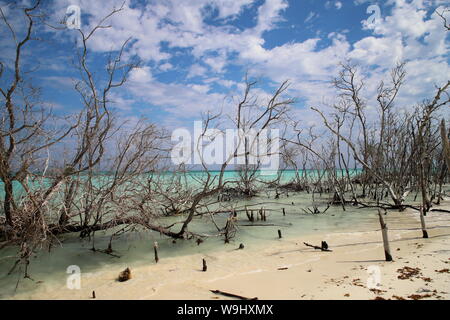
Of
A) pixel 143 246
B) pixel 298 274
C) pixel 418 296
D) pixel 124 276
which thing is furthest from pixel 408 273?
pixel 143 246

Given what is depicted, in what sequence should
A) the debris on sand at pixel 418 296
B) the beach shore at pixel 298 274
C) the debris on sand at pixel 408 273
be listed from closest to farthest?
the debris on sand at pixel 418 296
the beach shore at pixel 298 274
the debris on sand at pixel 408 273

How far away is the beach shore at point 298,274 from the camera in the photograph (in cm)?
414

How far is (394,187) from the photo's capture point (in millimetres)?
12711

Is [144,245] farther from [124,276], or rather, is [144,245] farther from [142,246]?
[124,276]

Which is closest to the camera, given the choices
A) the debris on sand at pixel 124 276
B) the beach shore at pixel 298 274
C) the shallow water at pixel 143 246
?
the beach shore at pixel 298 274

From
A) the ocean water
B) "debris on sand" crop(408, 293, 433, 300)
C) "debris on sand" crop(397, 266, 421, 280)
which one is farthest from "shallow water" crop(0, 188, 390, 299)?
"debris on sand" crop(408, 293, 433, 300)

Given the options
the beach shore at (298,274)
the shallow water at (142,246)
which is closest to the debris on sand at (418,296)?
the beach shore at (298,274)

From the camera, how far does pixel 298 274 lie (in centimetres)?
519

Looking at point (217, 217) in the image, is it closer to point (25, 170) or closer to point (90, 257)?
point (90, 257)

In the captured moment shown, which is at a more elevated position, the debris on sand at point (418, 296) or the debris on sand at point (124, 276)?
the debris on sand at point (418, 296)

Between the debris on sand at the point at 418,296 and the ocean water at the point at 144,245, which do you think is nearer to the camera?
the debris on sand at the point at 418,296

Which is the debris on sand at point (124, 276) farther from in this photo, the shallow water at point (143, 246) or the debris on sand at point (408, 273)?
the debris on sand at point (408, 273)
